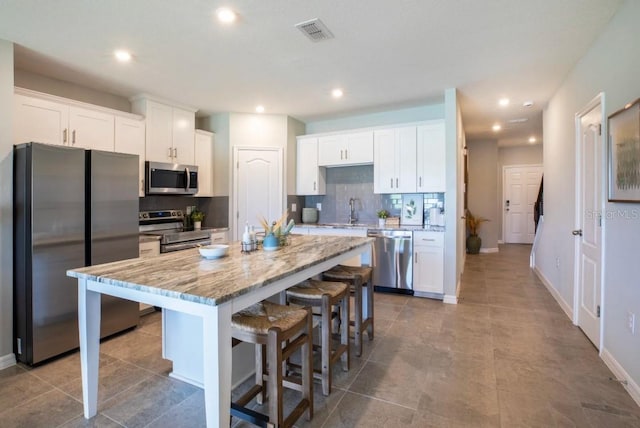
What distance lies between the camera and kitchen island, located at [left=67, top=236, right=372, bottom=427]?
1320 mm

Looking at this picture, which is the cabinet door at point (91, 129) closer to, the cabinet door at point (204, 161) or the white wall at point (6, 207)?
the white wall at point (6, 207)

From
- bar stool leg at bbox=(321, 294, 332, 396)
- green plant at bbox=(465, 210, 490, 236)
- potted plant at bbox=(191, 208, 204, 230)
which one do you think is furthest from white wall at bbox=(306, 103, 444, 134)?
green plant at bbox=(465, 210, 490, 236)

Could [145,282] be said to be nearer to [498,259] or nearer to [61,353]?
[61,353]

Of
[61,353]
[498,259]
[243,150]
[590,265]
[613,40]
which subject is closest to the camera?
[613,40]

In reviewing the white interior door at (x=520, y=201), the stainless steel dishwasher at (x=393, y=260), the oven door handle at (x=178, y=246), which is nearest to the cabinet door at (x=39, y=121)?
the oven door handle at (x=178, y=246)

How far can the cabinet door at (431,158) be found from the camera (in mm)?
4176

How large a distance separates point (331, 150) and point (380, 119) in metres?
0.87

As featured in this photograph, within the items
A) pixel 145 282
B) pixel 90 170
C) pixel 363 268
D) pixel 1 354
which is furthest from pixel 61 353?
pixel 363 268

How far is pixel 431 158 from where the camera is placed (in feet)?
13.9

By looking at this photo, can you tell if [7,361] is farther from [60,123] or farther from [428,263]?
[428,263]

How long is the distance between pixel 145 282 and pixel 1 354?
2069 millimetres

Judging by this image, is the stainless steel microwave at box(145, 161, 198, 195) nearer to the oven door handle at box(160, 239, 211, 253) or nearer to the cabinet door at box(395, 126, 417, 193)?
the oven door handle at box(160, 239, 211, 253)

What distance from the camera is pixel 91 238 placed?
2.80 metres

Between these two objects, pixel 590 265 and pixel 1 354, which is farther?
pixel 590 265
